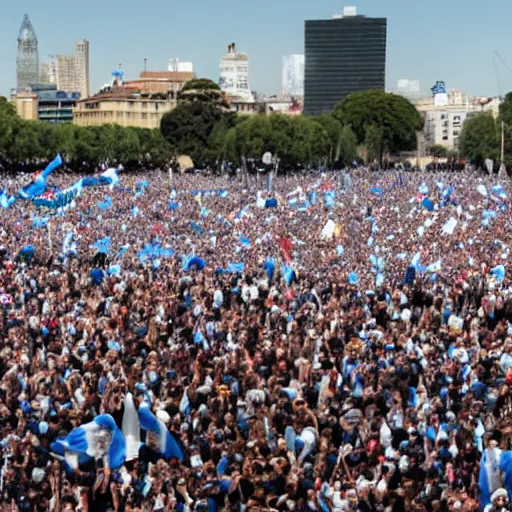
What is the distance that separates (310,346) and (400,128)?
76966mm

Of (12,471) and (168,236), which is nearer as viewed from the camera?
(12,471)

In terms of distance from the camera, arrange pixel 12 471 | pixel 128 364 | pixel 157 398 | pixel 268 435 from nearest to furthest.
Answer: pixel 12 471, pixel 268 435, pixel 157 398, pixel 128 364

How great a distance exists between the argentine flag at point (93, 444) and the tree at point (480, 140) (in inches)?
2579

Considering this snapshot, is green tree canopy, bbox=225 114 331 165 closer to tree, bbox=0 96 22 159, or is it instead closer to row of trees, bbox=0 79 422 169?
row of trees, bbox=0 79 422 169

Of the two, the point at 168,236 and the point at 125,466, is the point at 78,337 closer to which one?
the point at 125,466

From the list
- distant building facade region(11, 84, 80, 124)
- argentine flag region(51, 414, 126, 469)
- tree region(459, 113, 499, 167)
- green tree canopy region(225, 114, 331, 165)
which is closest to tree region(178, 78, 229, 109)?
green tree canopy region(225, 114, 331, 165)

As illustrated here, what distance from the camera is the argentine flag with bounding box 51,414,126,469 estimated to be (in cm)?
Result: 1137

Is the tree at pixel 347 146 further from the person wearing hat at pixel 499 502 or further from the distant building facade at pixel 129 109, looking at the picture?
the person wearing hat at pixel 499 502

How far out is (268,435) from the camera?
11.9 m

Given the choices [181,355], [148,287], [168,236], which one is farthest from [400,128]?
[181,355]

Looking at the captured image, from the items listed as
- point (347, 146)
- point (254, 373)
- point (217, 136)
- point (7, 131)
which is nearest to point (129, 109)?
point (217, 136)

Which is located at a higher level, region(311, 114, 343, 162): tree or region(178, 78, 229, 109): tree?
region(178, 78, 229, 109): tree

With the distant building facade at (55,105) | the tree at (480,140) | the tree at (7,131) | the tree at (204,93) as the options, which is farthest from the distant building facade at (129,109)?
the tree at (7,131)

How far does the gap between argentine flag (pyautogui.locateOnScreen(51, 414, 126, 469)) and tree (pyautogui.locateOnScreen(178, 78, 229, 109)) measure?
278 ft
